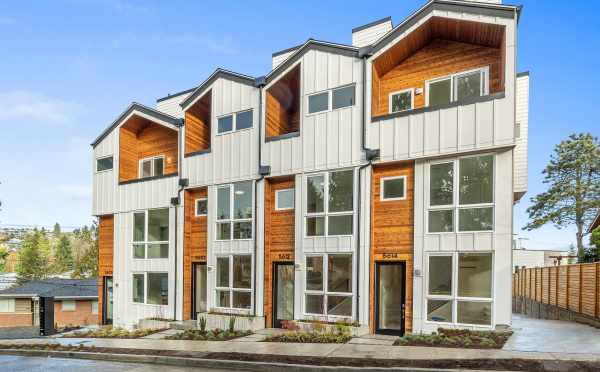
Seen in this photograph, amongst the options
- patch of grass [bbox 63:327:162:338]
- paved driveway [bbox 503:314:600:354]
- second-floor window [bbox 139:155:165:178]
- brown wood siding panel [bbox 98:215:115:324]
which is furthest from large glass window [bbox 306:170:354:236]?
brown wood siding panel [bbox 98:215:115:324]

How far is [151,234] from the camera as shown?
737 inches

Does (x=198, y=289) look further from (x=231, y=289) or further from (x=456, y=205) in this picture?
(x=456, y=205)

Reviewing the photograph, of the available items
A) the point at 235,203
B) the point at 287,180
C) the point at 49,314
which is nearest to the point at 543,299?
the point at 287,180

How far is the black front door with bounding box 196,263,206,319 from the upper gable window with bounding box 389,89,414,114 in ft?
31.6

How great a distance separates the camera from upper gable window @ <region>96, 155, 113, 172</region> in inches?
803

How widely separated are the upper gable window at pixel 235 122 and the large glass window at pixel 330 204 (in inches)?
143

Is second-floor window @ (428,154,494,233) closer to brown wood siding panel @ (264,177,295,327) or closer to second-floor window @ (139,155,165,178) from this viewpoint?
brown wood siding panel @ (264,177,295,327)

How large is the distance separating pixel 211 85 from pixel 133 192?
20.7 ft

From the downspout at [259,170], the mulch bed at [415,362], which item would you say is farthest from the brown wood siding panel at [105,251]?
the mulch bed at [415,362]

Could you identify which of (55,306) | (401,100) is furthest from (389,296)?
(55,306)

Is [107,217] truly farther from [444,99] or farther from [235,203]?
[444,99]

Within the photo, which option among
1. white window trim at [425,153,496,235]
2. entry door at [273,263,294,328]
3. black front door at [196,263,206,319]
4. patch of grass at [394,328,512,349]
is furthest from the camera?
black front door at [196,263,206,319]

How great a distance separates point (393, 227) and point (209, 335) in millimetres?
6622

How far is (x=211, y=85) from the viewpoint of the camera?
17125mm
